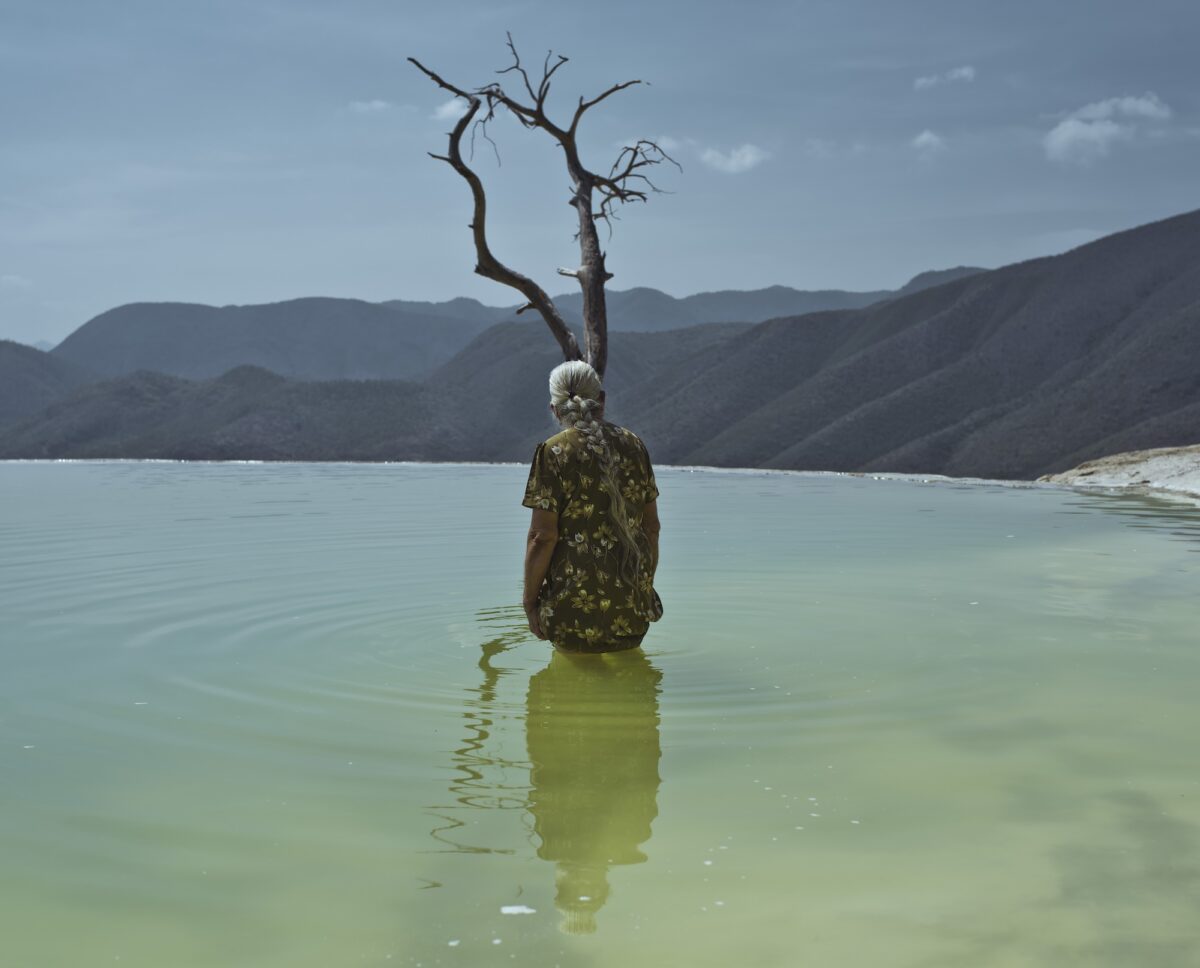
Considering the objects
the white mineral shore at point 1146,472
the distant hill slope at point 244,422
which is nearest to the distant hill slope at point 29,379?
the distant hill slope at point 244,422

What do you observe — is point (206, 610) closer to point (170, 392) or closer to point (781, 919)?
point (781, 919)

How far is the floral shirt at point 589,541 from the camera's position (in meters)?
6.48

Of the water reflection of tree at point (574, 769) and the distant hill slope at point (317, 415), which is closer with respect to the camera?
the water reflection of tree at point (574, 769)

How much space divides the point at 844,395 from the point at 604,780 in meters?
72.7

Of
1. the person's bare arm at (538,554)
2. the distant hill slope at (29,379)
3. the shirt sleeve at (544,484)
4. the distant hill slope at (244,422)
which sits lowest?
the person's bare arm at (538,554)

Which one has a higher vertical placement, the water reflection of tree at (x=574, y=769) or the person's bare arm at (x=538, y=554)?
the person's bare arm at (x=538, y=554)

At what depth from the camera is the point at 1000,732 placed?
18.6 feet

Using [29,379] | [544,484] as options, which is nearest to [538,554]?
[544,484]

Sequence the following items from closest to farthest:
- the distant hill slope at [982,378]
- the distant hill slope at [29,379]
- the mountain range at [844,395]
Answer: the distant hill slope at [982,378] → the mountain range at [844,395] → the distant hill slope at [29,379]

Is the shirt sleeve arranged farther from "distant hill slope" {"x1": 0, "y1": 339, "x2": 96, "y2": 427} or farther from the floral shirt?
"distant hill slope" {"x1": 0, "y1": 339, "x2": 96, "y2": 427}

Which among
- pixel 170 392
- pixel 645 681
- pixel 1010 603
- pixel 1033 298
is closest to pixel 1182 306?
pixel 1033 298

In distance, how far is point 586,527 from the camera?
661cm

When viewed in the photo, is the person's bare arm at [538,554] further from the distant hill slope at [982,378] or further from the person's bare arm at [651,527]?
the distant hill slope at [982,378]

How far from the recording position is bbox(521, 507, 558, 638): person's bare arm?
6512 millimetres
